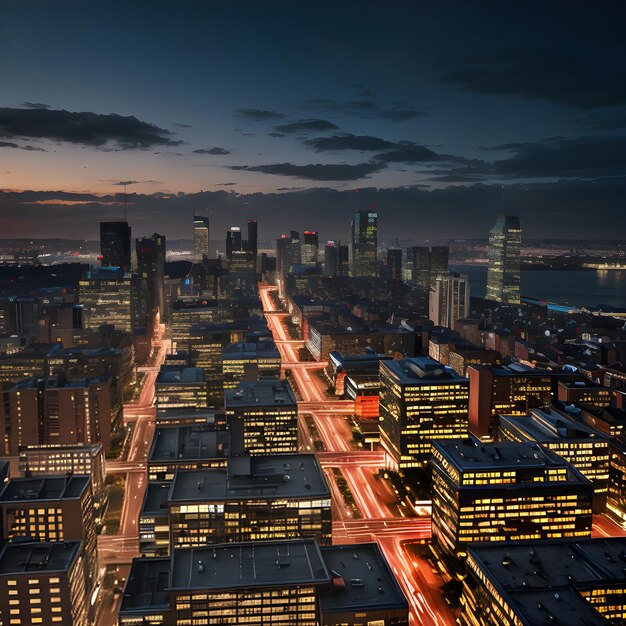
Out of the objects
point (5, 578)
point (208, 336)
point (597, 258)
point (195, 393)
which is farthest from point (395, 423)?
point (597, 258)

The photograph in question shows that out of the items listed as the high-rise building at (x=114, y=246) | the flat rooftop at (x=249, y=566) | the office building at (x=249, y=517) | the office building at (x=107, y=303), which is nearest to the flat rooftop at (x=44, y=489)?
the office building at (x=249, y=517)

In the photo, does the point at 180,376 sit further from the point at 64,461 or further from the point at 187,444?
the point at 187,444

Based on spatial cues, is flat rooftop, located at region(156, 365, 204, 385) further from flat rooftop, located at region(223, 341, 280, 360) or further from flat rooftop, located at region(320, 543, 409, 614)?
flat rooftop, located at region(320, 543, 409, 614)

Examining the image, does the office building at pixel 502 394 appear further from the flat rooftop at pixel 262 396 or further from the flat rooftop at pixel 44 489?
the flat rooftop at pixel 44 489

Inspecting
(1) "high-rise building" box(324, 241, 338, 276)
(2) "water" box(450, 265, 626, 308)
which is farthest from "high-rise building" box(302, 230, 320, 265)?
(2) "water" box(450, 265, 626, 308)

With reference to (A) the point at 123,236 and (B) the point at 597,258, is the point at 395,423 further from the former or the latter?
(B) the point at 597,258

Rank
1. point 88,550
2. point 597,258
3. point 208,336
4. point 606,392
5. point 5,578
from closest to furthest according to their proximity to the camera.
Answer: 1. point 5,578
2. point 88,550
3. point 606,392
4. point 208,336
5. point 597,258

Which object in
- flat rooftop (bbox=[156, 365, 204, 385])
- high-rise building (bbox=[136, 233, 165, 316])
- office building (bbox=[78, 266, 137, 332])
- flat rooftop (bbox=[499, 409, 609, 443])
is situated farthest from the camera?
high-rise building (bbox=[136, 233, 165, 316])
